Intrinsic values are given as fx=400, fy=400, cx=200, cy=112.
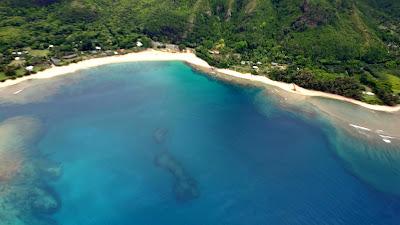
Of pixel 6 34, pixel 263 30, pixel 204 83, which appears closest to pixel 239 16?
pixel 263 30

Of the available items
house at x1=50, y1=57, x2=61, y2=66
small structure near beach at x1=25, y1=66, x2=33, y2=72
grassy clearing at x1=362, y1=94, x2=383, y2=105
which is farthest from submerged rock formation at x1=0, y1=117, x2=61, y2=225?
grassy clearing at x1=362, y1=94, x2=383, y2=105

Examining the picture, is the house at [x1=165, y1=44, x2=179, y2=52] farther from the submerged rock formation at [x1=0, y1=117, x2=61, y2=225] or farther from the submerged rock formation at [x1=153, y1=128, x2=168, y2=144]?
the submerged rock formation at [x1=0, y1=117, x2=61, y2=225]

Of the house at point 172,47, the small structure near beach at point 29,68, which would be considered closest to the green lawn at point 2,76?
the small structure near beach at point 29,68

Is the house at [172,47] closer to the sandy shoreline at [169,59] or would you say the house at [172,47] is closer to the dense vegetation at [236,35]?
the dense vegetation at [236,35]

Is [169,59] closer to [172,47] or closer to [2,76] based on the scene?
[172,47]

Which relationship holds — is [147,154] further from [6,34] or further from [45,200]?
[6,34]

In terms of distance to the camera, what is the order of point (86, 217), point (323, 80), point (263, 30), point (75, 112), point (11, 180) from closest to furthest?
1. point (86, 217)
2. point (11, 180)
3. point (75, 112)
4. point (323, 80)
5. point (263, 30)
